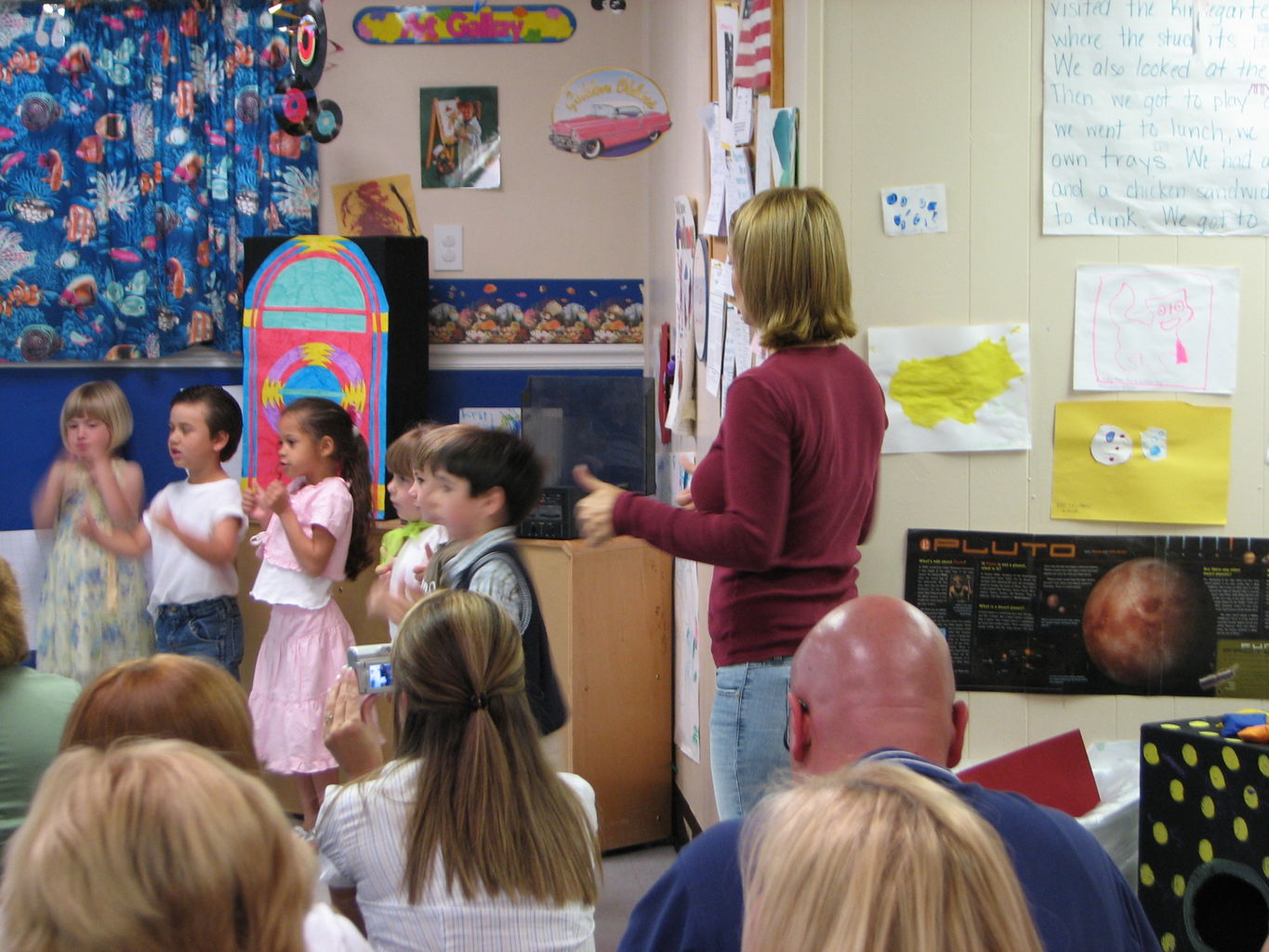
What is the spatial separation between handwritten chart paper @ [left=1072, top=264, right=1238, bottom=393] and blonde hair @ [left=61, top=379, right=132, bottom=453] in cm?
276

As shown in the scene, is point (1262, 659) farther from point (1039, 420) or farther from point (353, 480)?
point (353, 480)

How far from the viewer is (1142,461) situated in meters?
2.23

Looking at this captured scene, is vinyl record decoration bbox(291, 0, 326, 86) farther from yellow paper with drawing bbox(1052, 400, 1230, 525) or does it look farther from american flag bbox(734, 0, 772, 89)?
yellow paper with drawing bbox(1052, 400, 1230, 525)

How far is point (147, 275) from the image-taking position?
411 cm

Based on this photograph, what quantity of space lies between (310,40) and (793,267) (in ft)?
7.76

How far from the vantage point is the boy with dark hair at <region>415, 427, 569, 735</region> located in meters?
2.12

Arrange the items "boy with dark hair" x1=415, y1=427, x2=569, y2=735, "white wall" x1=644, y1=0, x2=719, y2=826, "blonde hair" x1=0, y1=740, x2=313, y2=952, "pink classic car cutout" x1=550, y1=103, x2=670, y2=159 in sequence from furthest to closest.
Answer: "pink classic car cutout" x1=550, y1=103, x2=670, y2=159 → "white wall" x1=644, y1=0, x2=719, y2=826 → "boy with dark hair" x1=415, y1=427, x2=569, y2=735 → "blonde hair" x1=0, y1=740, x2=313, y2=952

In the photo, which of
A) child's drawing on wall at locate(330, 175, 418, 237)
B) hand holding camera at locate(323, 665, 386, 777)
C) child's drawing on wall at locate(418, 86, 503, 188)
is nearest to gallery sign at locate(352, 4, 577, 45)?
child's drawing on wall at locate(418, 86, 503, 188)

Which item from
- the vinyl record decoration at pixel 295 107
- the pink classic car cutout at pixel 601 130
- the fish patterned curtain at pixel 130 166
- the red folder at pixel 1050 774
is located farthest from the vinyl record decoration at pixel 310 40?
the red folder at pixel 1050 774

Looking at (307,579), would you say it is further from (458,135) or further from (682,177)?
(458,135)

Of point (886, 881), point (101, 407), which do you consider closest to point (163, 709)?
point (886, 881)

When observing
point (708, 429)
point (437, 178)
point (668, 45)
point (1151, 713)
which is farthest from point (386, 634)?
point (1151, 713)

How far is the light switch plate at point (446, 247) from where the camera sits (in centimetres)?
429

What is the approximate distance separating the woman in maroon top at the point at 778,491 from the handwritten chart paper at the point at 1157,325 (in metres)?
0.60
